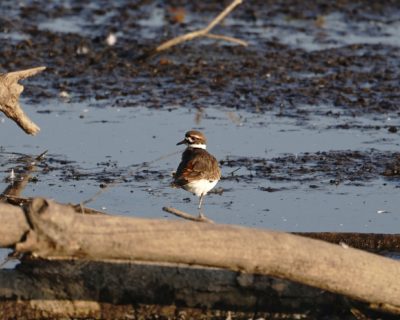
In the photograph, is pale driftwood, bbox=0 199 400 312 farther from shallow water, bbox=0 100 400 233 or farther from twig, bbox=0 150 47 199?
twig, bbox=0 150 47 199

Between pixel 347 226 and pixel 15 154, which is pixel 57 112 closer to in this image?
pixel 15 154

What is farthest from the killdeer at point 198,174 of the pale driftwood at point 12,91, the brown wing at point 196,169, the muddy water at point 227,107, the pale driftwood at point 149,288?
the pale driftwood at point 149,288

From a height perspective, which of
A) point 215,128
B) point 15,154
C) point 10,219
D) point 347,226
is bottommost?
point 10,219

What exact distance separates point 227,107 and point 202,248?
22.6ft

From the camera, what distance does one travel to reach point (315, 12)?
18312mm

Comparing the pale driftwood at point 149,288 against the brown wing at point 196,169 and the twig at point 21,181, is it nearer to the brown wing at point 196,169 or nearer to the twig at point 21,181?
the brown wing at point 196,169

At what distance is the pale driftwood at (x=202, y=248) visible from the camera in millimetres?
6102

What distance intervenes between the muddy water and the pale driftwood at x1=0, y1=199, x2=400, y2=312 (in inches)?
103

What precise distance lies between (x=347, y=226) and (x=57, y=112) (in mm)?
4439

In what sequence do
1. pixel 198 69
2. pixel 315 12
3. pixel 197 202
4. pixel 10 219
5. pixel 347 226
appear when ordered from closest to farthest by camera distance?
pixel 10 219 → pixel 347 226 → pixel 197 202 → pixel 198 69 → pixel 315 12

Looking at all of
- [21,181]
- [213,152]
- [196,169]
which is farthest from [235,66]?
[196,169]

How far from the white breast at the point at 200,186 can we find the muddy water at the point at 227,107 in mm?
229

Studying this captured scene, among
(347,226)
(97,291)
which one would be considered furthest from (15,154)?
(97,291)

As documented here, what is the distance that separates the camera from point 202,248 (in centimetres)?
633
